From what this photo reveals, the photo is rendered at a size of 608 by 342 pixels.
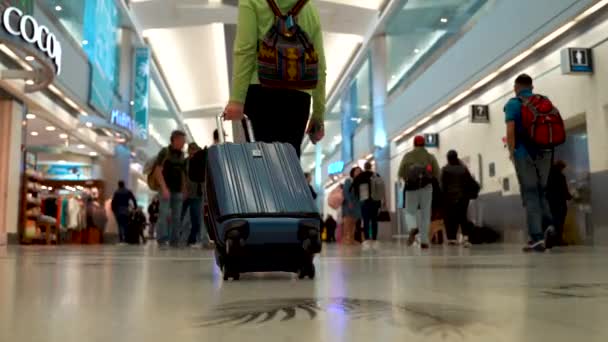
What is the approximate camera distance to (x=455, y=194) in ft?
32.5

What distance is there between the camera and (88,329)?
973 millimetres

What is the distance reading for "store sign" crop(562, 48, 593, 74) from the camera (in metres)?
8.91

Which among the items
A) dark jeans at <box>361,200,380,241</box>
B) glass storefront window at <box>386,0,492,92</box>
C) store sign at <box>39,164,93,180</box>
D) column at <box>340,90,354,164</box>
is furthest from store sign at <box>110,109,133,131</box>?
column at <box>340,90,354,164</box>

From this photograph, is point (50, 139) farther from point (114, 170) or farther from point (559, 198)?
point (559, 198)

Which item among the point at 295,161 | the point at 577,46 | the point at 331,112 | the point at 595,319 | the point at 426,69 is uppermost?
the point at 331,112

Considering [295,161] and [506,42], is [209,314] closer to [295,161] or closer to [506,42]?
[295,161]

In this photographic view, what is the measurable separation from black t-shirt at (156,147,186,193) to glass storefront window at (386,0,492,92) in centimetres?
722

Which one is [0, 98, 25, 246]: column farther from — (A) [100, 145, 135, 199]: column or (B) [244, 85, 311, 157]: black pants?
(B) [244, 85, 311, 157]: black pants

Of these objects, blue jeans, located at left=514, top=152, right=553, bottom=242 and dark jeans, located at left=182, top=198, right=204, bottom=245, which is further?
dark jeans, located at left=182, top=198, right=204, bottom=245

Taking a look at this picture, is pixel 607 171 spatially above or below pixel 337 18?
below

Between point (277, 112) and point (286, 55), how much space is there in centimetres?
27

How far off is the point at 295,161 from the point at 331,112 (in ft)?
96.2

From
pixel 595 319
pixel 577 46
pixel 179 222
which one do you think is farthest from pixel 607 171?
pixel 595 319

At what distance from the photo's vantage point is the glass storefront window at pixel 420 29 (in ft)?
43.3
